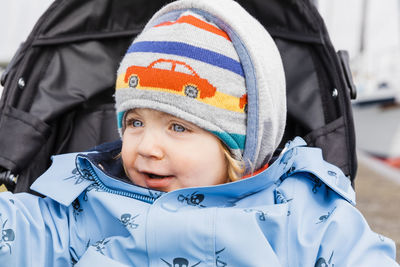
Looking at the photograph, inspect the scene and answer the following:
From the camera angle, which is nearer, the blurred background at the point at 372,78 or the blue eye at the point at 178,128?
the blue eye at the point at 178,128

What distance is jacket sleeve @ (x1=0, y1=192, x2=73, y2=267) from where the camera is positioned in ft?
3.61

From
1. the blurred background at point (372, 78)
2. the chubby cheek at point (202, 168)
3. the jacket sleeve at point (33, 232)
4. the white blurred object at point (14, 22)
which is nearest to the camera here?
the jacket sleeve at point (33, 232)

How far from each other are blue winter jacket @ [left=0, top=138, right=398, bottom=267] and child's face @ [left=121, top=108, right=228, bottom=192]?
0.14ft

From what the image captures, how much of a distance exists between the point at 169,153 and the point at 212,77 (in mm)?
202

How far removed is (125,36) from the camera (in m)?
1.65

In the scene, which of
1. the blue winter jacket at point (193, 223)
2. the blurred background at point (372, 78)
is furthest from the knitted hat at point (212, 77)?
the blurred background at point (372, 78)

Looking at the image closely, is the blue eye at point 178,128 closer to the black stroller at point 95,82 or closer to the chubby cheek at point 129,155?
the chubby cheek at point 129,155

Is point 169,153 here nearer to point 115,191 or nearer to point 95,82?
point 115,191

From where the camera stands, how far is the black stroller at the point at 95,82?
4.83 ft

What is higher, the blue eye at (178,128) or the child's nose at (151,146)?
the blue eye at (178,128)

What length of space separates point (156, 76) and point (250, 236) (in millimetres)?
419

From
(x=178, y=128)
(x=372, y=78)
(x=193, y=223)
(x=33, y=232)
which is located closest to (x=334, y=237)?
(x=193, y=223)

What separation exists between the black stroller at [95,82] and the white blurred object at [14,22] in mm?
6192

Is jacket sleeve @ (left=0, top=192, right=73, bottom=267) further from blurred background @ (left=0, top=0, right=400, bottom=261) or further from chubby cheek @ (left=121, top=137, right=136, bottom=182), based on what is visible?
blurred background @ (left=0, top=0, right=400, bottom=261)
